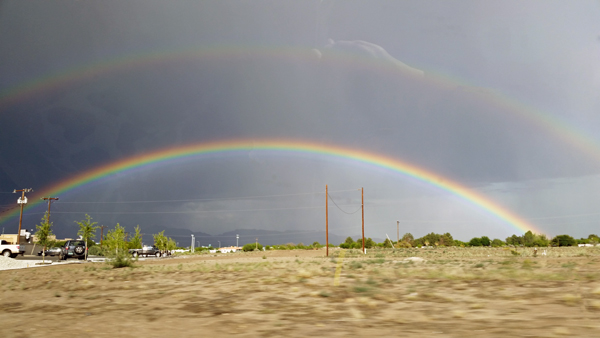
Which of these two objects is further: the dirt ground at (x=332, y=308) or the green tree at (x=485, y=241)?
the green tree at (x=485, y=241)

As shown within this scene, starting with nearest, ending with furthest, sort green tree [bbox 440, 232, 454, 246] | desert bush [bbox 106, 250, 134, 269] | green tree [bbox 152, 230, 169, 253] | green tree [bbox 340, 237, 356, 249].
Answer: desert bush [bbox 106, 250, 134, 269] < green tree [bbox 152, 230, 169, 253] < green tree [bbox 340, 237, 356, 249] < green tree [bbox 440, 232, 454, 246]

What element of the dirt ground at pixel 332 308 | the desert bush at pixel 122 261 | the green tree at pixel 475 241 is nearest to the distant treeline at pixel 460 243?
the green tree at pixel 475 241

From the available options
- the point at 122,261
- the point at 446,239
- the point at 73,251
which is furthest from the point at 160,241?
the point at 446,239

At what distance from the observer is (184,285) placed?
49.5 feet

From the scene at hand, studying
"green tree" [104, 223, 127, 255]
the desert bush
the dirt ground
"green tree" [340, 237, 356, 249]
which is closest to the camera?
the dirt ground

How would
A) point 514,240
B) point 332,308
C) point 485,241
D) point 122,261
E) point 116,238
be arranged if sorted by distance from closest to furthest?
point 332,308, point 122,261, point 116,238, point 485,241, point 514,240

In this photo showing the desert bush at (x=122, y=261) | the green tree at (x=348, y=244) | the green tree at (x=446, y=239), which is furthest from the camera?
the green tree at (x=446, y=239)

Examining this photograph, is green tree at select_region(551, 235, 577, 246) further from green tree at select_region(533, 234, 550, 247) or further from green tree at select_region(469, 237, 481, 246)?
green tree at select_region(469, 237, 481, 246)

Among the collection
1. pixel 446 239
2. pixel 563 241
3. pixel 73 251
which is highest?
pixel 446 239

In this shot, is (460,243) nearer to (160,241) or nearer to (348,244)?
(348,244)

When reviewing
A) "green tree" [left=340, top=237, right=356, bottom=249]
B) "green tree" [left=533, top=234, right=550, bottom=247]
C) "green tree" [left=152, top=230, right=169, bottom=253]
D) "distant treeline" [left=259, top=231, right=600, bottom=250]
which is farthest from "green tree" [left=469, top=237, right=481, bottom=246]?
"green tree" [left=152, top=230, right=169, bottom=253]

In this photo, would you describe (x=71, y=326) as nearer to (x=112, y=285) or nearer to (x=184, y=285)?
(x=184, y=285)

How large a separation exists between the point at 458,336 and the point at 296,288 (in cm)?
691

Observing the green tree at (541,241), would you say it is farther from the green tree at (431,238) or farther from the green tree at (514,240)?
the green tree at (431,238)
